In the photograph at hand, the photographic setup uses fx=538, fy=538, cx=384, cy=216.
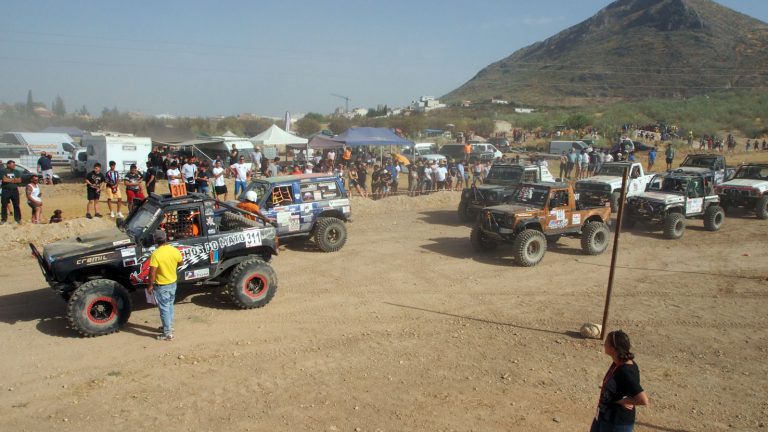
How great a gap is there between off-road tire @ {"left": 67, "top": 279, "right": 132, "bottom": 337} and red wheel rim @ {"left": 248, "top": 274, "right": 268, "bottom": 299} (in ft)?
5.74

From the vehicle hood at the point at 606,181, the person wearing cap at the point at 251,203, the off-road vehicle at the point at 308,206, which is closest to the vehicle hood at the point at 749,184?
the vehicle hood at the point at 606,181

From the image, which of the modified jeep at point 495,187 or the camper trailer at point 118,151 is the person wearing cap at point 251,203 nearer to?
the modified jeep at point 495,187

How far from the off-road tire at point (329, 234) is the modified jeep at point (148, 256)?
9.22 feet

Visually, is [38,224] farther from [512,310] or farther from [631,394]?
[631,394]

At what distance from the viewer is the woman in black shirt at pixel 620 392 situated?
4129mm

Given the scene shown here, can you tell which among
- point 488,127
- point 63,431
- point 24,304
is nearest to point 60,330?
point 24,304

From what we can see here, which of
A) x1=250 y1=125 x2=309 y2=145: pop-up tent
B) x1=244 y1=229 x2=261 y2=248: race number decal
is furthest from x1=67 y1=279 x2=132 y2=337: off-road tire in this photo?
x1=250 y1=125 x2=309 y2=145: pop-up tent

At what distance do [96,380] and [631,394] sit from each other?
18.9ft

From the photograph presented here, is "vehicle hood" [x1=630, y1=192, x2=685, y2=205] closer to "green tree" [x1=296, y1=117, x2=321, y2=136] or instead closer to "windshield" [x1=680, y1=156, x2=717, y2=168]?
"windshield" [x1=680, y1=156, x2=717, y2=168]

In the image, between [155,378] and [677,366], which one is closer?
[155,378]

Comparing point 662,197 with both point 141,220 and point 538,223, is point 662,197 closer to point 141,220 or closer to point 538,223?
point 538,223

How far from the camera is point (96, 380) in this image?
6.33 meters

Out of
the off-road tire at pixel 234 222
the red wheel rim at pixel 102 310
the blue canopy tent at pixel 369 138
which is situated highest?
the blue canopy tent at pixel 369 138

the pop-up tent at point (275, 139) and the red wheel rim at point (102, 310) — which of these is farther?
the pop-up tent at point (275, 139)
